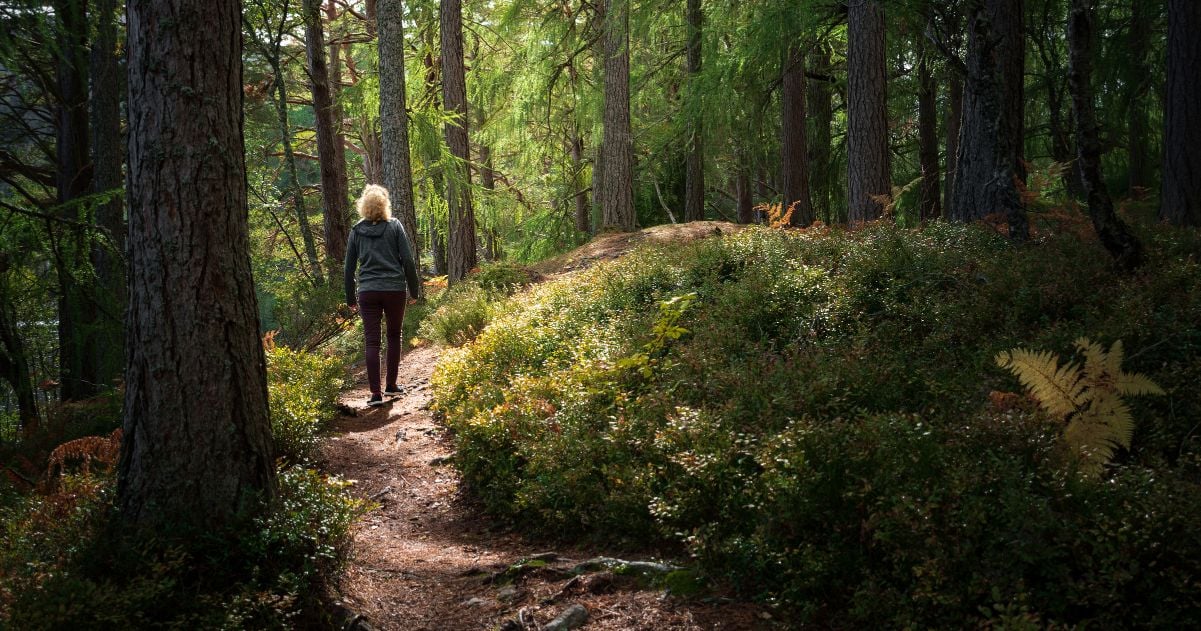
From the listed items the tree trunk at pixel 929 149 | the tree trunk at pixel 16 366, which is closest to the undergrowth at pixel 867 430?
the tree trunk at pixel 16 366

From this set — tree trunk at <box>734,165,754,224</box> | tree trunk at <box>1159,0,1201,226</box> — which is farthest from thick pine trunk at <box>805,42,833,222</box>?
tree trunk at <box>1159,0,1201,226</box>

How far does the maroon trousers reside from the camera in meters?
8.80

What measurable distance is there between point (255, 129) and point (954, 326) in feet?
58.0

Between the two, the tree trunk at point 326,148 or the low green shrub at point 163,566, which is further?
the tree trunk at point 326,148

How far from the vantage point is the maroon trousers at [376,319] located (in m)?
8.80

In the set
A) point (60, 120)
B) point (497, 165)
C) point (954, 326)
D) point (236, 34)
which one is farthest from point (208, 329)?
point (497, 165)

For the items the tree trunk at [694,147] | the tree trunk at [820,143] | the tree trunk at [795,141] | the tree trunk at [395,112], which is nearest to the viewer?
the tree trunk at [395,112]

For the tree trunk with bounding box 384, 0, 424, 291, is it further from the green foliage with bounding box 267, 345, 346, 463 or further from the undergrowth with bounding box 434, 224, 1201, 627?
the undergrowth with bounding box 434, 224, 1201, 627

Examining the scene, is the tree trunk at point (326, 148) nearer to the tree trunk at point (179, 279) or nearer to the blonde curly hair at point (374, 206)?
the blonde curly hair at point (374, 206)

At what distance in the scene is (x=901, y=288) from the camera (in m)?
6.72

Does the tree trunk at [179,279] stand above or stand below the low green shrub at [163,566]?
above

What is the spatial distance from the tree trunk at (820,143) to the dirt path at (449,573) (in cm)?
1080

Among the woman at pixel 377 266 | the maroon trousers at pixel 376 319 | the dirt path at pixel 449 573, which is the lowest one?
the dirt path at pixel 449 573

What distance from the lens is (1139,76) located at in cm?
1341
